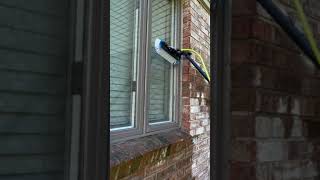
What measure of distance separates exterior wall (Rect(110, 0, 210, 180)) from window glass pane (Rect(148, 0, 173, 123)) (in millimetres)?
214

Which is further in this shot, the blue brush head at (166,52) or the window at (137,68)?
the blue brush head at (166,52)

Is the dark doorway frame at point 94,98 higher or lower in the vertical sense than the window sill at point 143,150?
higher

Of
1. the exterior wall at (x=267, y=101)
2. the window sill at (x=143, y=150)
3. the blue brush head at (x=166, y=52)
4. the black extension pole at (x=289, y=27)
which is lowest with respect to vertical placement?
the window sill at (x=143, y=150)

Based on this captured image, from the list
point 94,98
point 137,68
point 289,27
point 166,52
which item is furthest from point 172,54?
point 94,98

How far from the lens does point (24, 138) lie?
0.94m

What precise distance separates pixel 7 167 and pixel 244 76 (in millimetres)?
715

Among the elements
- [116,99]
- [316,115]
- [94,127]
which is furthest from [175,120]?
[94,127]

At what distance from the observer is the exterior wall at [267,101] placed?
118 cm

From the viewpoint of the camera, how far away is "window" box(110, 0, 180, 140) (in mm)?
2430

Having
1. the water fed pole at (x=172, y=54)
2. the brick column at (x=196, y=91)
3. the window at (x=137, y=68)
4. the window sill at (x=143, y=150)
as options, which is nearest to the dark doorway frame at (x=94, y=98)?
the window sill at (x=143, y=150)

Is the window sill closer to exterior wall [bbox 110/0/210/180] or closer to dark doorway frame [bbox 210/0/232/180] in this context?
exterior wall [bbox 110/0/210/180]

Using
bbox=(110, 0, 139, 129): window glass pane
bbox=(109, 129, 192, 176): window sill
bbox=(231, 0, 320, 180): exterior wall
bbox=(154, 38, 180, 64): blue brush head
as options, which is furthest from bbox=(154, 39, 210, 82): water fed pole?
bbox=(231, 0, 320, 180): exterior wall

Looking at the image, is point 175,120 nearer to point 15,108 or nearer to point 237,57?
point 237,57

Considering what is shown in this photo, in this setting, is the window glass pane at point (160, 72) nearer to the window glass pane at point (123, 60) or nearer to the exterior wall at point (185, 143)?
the exterior wall at point (185, 143)
